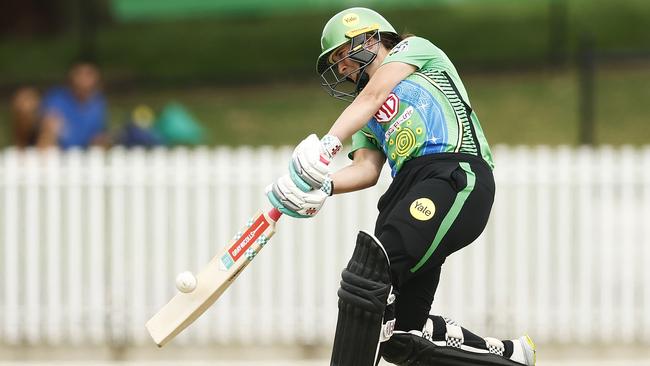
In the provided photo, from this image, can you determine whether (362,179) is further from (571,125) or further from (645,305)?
(571,125)

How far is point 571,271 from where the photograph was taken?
310 inches

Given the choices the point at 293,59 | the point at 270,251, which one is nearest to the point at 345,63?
the point at 270,251

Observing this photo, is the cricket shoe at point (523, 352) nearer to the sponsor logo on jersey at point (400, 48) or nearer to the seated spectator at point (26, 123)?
the sponsor logo on jersey at point (400, 48)

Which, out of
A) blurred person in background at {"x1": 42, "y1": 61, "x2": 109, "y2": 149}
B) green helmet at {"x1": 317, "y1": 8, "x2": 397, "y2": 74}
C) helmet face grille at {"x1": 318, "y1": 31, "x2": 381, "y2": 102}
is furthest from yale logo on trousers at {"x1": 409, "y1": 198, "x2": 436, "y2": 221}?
blurred person in background at {"x1": 42, "y1": 61, "x2": 109, "y2": 149}

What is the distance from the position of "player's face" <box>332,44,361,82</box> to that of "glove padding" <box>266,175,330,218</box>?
1.60 feet

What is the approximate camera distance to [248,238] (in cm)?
489

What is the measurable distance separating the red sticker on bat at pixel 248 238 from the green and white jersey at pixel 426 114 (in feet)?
1.71

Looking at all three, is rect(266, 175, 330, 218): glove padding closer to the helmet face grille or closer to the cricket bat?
the cricket bat

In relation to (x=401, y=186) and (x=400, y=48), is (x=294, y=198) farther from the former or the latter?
(x=400, y=48)

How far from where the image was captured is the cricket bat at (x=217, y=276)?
4.88 metres

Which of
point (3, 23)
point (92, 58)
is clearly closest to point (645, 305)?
point (92, 58)

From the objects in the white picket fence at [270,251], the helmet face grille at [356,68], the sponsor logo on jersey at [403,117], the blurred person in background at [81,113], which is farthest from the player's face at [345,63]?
the blurred person in background at [81,113]

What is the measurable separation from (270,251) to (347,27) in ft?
10.5

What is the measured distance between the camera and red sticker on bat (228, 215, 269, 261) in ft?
16.0
